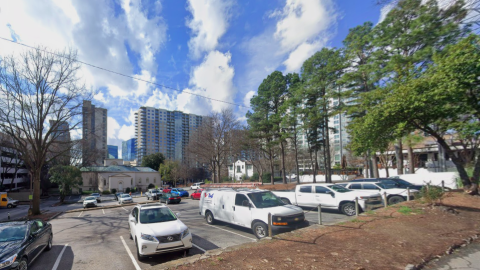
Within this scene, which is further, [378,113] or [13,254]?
[378,113]

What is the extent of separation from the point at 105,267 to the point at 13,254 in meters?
2.10

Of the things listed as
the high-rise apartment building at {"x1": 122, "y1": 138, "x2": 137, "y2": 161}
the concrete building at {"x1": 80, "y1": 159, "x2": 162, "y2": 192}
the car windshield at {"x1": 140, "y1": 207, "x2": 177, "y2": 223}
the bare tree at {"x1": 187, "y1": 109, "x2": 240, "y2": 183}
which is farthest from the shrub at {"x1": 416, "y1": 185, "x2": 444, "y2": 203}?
the high-rise apartment building at {"x1": 122, "y1": 138, "x2": 137, "y2": 161}

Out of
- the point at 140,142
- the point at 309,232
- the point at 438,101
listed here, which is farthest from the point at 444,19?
the point at 140,142

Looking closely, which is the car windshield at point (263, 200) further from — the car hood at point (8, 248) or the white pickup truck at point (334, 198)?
the car hood at point (8, 248)

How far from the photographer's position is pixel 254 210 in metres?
9.04

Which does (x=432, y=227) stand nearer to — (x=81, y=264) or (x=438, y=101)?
(x=438, y=101)

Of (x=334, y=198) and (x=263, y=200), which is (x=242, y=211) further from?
(x=334, y=198)

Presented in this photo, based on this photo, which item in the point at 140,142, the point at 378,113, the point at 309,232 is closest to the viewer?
the point at 309,232

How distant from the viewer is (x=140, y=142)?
432 ft

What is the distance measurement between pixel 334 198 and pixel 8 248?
13049 millimetres

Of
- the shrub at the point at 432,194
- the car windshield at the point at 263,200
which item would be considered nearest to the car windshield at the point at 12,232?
the car windshield at the point at 263,200

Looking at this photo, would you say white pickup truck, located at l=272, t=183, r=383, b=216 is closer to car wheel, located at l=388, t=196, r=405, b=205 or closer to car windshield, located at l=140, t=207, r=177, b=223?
car wheel, located at l=388, t=196, r=405, b=205

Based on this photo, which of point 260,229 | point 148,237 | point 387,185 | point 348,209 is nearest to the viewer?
point 148,237

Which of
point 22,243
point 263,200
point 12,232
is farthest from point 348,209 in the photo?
point 12,232
